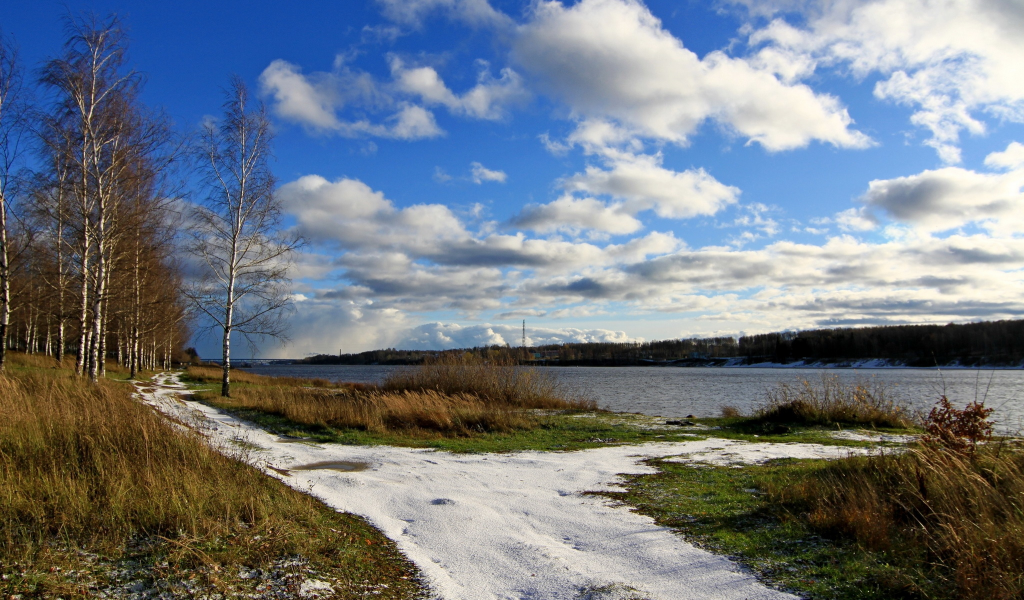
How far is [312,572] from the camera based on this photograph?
4.25m

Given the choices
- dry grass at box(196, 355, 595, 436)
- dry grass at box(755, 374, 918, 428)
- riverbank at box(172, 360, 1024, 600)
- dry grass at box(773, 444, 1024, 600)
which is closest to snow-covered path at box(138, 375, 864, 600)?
riverbank at box(172, 360, 1024, 600)

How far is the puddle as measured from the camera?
28.6ft

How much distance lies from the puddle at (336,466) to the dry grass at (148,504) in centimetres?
216

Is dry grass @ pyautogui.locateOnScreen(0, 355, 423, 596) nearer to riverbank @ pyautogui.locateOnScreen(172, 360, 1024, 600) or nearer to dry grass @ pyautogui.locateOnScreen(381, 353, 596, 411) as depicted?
riverbank @ pyautogui.locateOnScreen(172, 360, 1024, 600)

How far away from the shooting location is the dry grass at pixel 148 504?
426 centimetres

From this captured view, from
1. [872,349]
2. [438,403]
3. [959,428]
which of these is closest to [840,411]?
[959,428]

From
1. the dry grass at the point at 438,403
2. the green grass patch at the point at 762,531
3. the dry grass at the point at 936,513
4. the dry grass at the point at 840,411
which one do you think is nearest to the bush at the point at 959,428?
the dry grass at the point at 936,513

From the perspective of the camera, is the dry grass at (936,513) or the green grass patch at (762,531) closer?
the dry grass at (936,513)

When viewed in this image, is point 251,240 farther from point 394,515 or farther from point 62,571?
point 62,571

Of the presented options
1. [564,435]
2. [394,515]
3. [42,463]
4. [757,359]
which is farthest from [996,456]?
[757,359]

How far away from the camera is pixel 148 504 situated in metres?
4.81

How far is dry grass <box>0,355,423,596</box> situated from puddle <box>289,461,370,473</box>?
216cm

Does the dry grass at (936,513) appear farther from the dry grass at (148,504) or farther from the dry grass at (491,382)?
the dry grass at (491,382)

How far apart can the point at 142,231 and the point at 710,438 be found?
64.3ft
